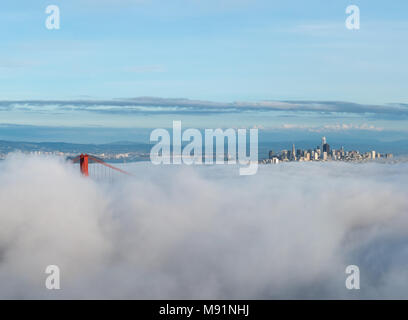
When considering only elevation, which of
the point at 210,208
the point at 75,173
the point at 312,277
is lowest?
the point at 312,277

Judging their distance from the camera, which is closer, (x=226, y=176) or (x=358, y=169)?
(x=226, y=176)

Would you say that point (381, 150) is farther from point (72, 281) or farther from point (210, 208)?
point (72, 281)

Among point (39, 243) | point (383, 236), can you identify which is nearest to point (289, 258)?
point (383, 236)

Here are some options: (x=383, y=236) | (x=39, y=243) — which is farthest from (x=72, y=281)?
(x=383, y=236)

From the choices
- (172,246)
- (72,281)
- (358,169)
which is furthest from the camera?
(358,169)

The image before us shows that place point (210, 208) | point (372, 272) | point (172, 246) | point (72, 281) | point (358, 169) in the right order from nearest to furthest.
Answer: point (372, 272)
point (72, 281)
point (172, 246)
point (210, 208)
point (358, 169)

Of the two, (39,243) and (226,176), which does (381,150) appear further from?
(39,243)

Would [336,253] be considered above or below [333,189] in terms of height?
below

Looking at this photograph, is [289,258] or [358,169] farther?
[358,169]
